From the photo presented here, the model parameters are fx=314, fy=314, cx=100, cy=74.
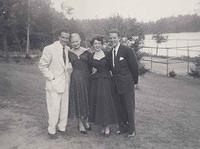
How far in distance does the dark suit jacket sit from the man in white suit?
72 centimetres

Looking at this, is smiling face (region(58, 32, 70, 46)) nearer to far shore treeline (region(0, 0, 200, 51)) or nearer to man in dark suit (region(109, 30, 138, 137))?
man in dark suit (region(109, 30, 138, 137))

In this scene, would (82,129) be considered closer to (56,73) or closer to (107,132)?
(107,132)

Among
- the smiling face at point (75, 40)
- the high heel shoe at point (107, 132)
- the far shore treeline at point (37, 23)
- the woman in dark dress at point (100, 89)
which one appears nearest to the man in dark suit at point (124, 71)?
the woman in dark dress at point (100, 89)

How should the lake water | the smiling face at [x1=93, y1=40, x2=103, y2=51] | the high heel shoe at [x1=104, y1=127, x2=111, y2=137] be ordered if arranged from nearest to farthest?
1. the smiling face at [x1=93, y1=40, x2=103, y2=51]
2. the high heel shoe at [x1=104, y1=127, x2=111, y2=137]
3. the lake water

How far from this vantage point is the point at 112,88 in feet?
16.3

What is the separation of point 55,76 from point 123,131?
1.47 metres

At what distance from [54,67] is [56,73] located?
0.09 metres

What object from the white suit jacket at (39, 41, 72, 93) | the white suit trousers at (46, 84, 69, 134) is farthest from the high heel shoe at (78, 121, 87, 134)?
the white suit jacket at (39, 41, 72, 93)

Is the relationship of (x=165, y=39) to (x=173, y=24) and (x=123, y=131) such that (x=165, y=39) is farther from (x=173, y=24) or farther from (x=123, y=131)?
(x=123, y=131)

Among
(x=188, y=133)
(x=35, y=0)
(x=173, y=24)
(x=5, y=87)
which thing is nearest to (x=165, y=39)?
(x=173, y=24)

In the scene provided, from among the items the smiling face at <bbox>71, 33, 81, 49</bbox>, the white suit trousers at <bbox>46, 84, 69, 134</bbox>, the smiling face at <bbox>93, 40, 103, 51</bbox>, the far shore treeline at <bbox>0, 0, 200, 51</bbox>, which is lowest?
the white suit trousers at <bbox>46, 84, 69, 134</bbox>

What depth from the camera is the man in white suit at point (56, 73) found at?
4.66 metres

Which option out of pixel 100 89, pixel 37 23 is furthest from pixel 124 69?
pixel 37 23

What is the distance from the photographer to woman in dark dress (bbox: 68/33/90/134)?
4.79 metres
